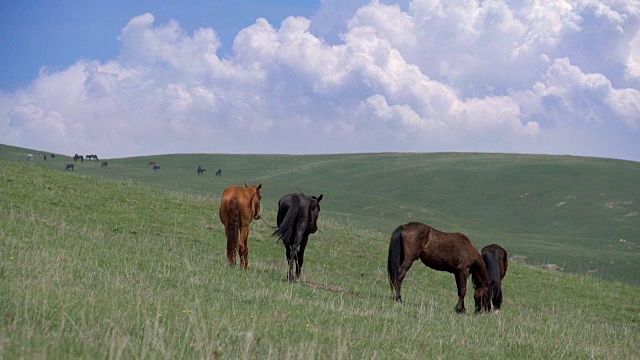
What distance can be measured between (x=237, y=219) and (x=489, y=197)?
54881mm

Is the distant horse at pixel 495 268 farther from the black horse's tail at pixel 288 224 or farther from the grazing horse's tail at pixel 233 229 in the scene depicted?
the grazing horse's tail at pixel 233 229

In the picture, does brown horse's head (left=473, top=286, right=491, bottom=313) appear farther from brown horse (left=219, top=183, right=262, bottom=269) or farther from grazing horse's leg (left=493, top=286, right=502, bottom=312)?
brown horse (left=219, top=183, right=262, bottom=269)

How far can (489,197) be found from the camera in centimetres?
6819

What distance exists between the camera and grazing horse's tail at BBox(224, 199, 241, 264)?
53.1 feet

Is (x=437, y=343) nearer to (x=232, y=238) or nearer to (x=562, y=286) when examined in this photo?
(x=232, y=238)

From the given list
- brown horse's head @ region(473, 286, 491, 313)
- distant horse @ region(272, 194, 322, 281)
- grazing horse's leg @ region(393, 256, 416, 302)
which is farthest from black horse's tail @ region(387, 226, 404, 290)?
distant horse @ region(272, 194, 322, 281)

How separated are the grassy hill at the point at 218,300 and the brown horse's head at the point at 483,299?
683 millimetres

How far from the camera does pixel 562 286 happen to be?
25500mm

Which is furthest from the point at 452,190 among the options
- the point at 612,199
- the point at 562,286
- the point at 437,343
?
the point at 437,343

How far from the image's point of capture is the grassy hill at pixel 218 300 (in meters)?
6.57

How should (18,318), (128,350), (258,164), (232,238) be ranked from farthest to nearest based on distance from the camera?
(258,164) < (232,238) < (18,318) < (128,350)

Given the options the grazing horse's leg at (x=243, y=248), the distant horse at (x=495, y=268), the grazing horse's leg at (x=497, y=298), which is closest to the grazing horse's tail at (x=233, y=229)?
the grazing horse's leg at (x=243, y=248)

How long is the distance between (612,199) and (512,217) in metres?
8.78

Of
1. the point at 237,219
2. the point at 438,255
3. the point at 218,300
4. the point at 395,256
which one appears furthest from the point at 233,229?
the point at 218,300
